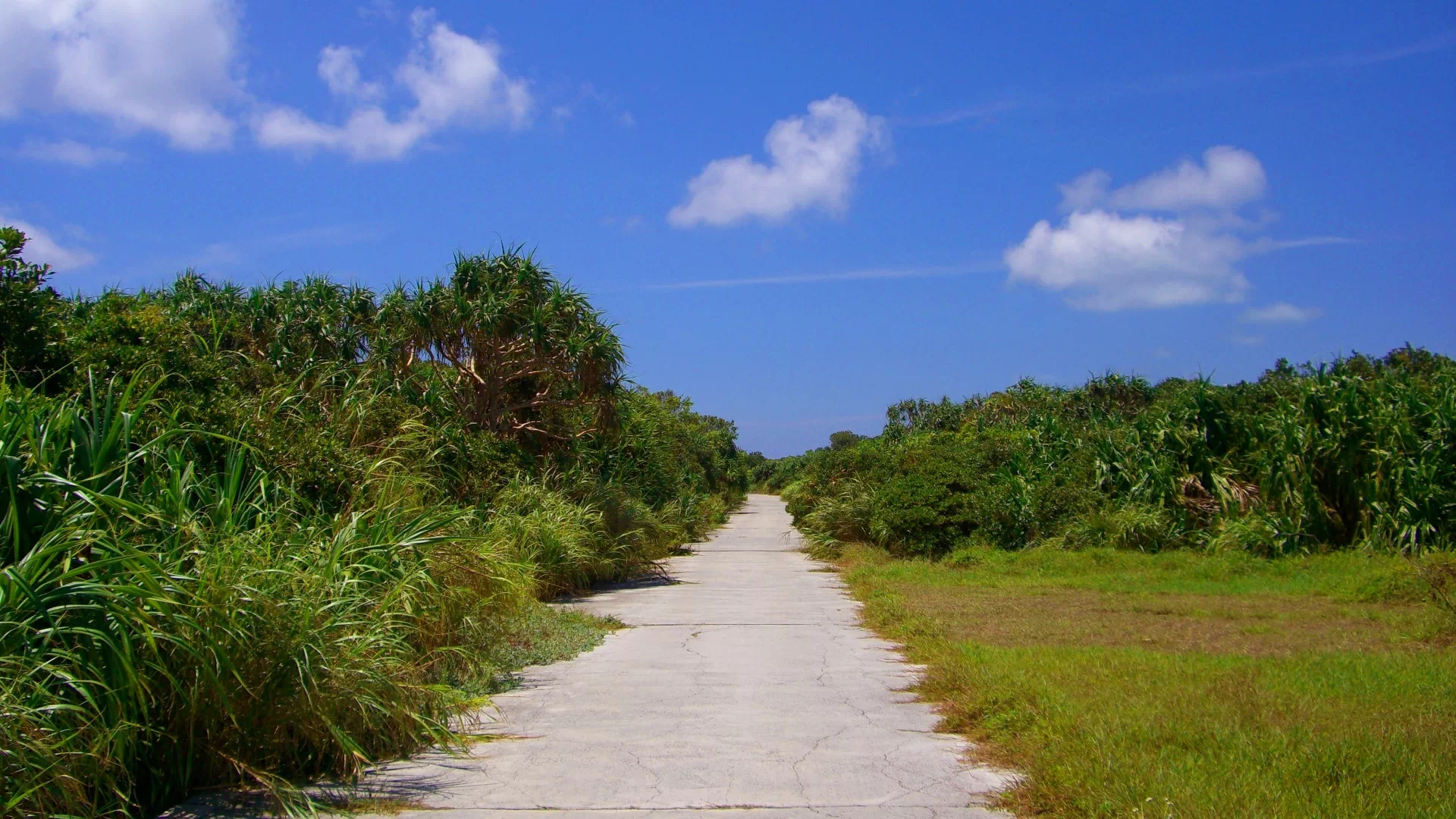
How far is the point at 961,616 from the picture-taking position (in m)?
13.3

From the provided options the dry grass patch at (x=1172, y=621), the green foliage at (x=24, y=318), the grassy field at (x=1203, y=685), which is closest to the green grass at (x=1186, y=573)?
the grassy field at (x=1203, y=685)

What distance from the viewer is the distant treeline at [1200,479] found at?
17828 mm

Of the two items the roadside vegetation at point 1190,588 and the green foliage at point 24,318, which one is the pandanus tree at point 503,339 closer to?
the roadside vegetation at point 1190,588

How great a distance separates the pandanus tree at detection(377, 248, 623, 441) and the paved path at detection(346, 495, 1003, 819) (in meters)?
7.83

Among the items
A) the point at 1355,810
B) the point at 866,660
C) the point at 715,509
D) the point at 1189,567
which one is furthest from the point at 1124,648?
the point at 715,509

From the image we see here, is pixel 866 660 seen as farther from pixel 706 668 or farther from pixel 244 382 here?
pixel 244 382

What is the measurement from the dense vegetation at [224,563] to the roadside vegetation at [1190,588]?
3.94m

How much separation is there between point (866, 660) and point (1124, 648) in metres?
2.50

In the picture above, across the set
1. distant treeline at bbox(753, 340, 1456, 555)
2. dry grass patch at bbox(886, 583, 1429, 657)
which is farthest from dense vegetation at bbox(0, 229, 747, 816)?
distant treeline at bbox(753, 340, 1456, 555)

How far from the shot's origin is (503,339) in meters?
20.0

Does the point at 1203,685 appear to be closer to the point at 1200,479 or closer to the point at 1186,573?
the point at 1186,573

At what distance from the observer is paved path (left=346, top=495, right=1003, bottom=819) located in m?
5.89

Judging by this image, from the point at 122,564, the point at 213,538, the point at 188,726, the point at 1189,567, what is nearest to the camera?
the point at 122,564

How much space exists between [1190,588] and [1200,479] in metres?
6.17
